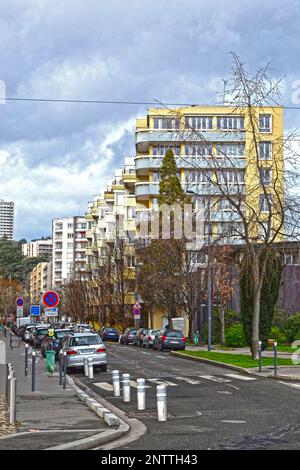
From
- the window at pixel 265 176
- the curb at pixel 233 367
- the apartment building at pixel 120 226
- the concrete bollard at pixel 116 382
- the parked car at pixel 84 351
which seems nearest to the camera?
the concrete bollard at pixel 116 382

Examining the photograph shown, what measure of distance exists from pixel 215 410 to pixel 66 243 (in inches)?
6620

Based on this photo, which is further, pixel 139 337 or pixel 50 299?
pixel 139 337

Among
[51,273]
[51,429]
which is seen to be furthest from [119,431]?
[51,273]

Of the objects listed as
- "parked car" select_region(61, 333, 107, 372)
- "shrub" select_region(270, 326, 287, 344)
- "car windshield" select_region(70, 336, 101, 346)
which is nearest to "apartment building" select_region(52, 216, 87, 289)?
"shrub" select_region(270, 326, 287, 344)

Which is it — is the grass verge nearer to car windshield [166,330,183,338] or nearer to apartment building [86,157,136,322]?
car windshield [166,330,183,338]

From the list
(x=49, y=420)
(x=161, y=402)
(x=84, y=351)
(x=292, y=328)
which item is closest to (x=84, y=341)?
(x=84, y=351)

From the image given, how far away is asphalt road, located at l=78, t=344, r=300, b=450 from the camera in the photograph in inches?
521

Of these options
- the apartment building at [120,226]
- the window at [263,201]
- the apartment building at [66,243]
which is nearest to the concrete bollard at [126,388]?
Answer: the window at [263,201]

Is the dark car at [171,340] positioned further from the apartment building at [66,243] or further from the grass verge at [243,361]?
the apartment building at [66,243]

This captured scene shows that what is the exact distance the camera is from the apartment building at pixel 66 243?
181m

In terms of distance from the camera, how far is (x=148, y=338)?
56031mm

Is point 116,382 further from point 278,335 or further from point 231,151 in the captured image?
point 278,335

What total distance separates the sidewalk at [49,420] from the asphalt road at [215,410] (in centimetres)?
98
